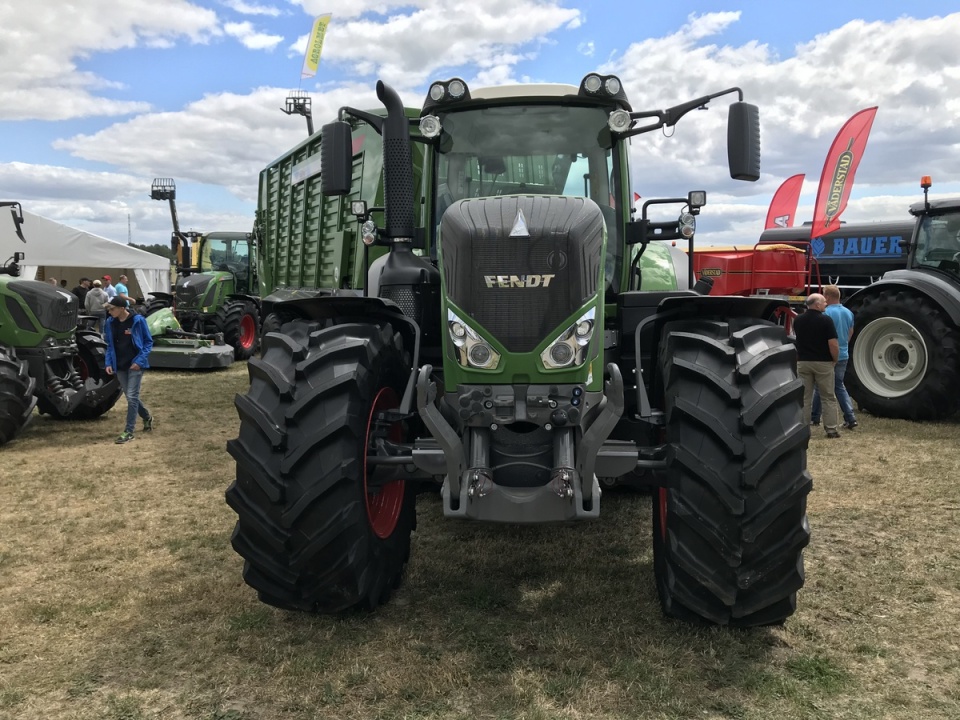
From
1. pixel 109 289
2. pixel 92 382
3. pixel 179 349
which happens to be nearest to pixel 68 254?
pixel 109 289

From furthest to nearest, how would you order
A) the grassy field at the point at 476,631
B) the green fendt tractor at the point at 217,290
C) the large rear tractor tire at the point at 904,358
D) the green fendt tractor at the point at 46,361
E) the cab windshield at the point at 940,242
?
the green fendt tractor at the point at 217,290 < the cab windshield at the point at 940,242 < the large rear tractor tire at the point at 904,358 < the green fendt tractor at the point at 46,361 < the grassy field at the point at 476,631

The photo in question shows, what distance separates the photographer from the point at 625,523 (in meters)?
5.11

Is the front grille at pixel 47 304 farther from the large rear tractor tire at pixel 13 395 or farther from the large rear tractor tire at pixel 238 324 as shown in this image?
the large rear tractor tire at pixel 238 324

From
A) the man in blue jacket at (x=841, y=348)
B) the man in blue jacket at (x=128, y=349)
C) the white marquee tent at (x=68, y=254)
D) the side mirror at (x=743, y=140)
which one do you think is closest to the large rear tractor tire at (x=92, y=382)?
the man in blue jacket at (x=128, y=349)

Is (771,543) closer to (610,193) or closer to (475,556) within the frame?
(475,556)

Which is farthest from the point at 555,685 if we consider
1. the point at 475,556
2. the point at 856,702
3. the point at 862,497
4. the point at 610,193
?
the point at 862,497

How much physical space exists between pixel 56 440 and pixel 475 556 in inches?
234

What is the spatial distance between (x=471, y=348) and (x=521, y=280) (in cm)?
38

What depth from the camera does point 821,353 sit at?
8062 mm

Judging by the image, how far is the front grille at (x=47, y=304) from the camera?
8.30 meters

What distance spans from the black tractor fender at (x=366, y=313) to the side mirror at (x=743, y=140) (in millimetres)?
2062

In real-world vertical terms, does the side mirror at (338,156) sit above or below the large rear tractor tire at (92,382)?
above

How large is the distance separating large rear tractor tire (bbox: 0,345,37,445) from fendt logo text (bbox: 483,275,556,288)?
20.6 feet

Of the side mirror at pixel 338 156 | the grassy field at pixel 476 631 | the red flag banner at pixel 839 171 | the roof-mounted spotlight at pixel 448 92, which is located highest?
the red flag banner at pixel 839 171
